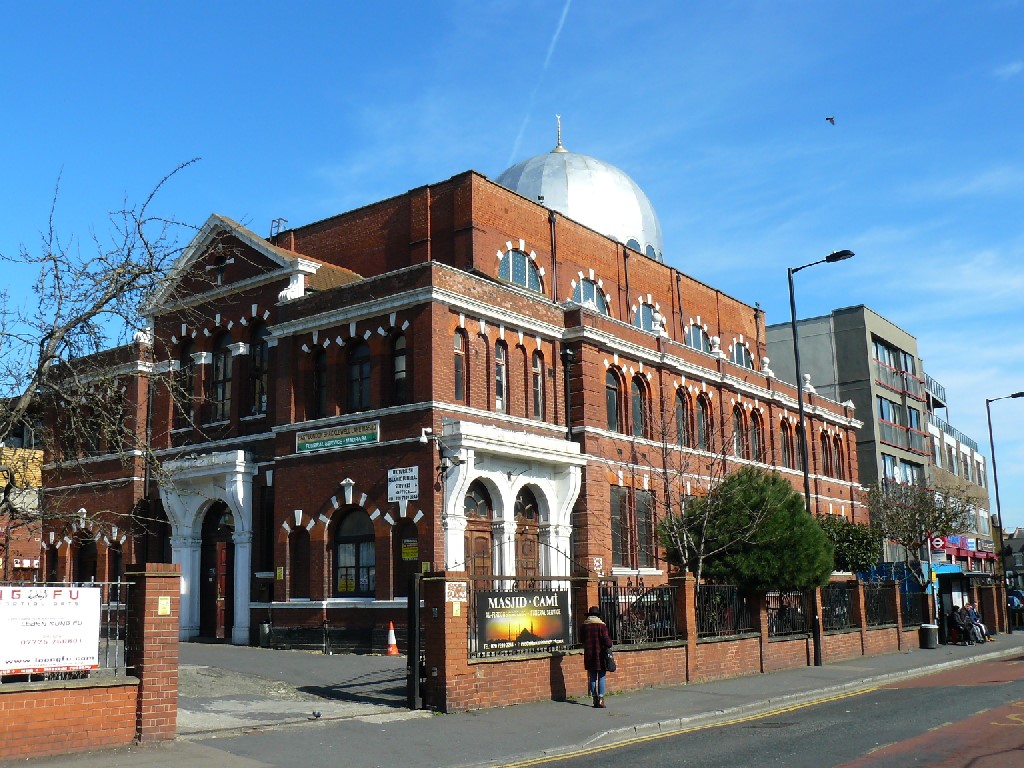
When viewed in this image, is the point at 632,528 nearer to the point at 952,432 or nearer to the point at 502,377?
the point at 502,377

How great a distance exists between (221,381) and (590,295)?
13.4 meters

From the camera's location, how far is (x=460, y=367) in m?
28.2

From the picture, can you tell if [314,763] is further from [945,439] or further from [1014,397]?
[945,439]

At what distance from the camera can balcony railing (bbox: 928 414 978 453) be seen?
7044 centimetres

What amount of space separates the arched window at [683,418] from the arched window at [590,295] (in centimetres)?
417

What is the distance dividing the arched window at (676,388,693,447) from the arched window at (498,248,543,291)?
6252 millimetres

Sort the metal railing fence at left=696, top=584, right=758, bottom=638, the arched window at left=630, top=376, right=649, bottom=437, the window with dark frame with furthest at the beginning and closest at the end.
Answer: the arched window at left=630, top=376, right=649, bottom=437
the window with dark frame
the metal railing fence at left=696, top=584, right=758, bottom=638

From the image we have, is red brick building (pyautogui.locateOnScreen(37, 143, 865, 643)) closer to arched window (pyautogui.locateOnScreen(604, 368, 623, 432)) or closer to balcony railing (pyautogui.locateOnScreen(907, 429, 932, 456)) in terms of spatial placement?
arched window (pyautogui.locateOnScreen(604, 368, 623, 432))

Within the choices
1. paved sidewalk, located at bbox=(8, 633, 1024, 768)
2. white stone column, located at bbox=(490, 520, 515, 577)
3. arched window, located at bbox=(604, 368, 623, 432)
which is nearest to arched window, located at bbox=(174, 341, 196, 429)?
paved sidewalk, located at bbox=(8, 633, 1024, 768)

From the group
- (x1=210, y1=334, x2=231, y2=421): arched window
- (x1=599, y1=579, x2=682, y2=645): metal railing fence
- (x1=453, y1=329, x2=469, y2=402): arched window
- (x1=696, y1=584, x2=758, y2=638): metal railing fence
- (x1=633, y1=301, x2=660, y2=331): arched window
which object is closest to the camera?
(x1=599, y1=579, x2=682, y2=645): metal railing fence

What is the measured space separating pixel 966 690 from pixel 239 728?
48.4 feet

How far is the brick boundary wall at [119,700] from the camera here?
12430mm

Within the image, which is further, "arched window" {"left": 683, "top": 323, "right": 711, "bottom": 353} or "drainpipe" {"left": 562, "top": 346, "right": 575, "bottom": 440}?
"arched window" {"left": 683, "top": 323, "right": 711, "bottom": 353}

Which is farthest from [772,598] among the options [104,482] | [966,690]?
[104,482]
